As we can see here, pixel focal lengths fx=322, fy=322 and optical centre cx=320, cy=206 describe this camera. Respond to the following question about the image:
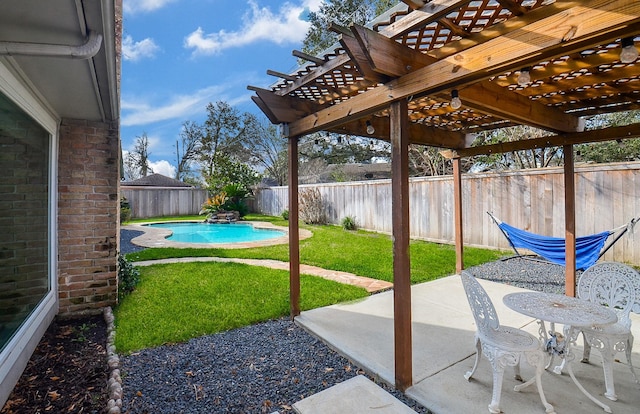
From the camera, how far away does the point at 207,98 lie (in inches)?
976

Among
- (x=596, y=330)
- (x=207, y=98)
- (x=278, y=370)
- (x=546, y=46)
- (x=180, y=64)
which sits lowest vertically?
(x=278, y=370)

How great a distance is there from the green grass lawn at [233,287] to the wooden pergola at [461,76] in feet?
2.63

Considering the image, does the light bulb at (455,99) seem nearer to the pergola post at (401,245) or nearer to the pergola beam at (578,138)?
the pergola post at (401,245)

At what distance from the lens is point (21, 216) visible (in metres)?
2.88

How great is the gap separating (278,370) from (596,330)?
244 centimetres

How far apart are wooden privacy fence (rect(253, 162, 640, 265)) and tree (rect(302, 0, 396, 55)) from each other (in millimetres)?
8004

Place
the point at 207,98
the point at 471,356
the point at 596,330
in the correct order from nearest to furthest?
the point at 596,330, the point at 471,356, the point at 207,98

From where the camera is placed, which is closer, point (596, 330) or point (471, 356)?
point (596, 330)

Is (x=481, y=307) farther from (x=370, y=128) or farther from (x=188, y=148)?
(x=188, y=148)

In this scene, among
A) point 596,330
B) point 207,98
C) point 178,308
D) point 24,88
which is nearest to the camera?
point 596,330

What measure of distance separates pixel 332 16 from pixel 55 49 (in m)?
15.6

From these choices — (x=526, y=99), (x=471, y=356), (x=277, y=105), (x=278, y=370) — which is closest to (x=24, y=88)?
(x=277, y=105)

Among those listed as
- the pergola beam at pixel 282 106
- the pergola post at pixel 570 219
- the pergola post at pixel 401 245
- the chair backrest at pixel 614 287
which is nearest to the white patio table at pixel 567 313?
the chair backrest at pixel 614 287

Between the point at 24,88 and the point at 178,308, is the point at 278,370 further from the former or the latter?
the point at 24,88
